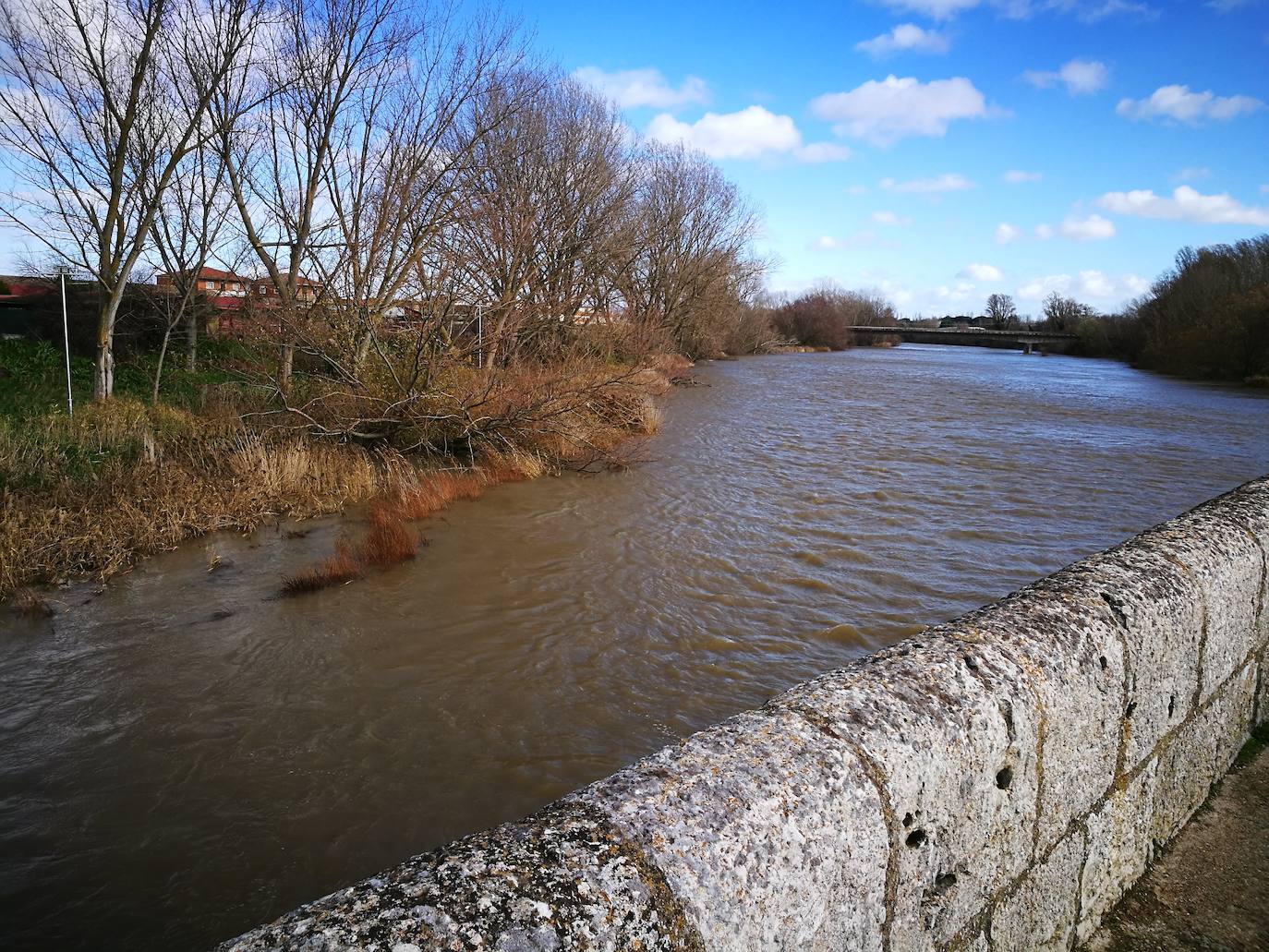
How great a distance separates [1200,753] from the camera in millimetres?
2754

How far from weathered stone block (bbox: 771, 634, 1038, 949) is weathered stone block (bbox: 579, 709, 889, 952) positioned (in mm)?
89

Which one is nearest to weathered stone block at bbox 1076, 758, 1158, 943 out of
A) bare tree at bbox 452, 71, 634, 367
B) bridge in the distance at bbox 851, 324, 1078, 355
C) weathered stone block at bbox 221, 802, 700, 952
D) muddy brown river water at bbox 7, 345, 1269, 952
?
weathered stone block at bbox 221, 802, 700, 952

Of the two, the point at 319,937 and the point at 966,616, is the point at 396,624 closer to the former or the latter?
the point at 966,616

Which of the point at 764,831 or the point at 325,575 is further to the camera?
the point at 325,575

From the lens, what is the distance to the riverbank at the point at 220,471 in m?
7.41

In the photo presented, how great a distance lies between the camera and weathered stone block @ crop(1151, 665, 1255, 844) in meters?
2.56

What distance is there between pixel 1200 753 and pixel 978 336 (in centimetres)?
8368

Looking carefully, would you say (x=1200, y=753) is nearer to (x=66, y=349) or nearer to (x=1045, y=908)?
(x=1045, y=908)

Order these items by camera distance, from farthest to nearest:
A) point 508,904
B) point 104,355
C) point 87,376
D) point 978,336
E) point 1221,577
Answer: point 978,336, point 87,376, point 104,355, point 1221,577, point 508,904

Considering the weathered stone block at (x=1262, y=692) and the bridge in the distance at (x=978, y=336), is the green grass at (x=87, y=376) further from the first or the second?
the bridge in the distance at (x=978, y=336)

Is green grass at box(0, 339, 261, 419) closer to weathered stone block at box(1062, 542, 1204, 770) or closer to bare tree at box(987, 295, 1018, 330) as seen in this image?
weathered stone block at box(1062, 542, 1204, 770)

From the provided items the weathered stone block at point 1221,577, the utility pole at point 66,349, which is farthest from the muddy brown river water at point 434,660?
the utility pole at point 66,349

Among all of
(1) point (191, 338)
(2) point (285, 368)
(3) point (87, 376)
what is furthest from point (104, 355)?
(3) point (87, 376)

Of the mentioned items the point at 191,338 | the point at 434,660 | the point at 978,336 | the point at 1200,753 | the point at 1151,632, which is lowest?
the point at 434,660
